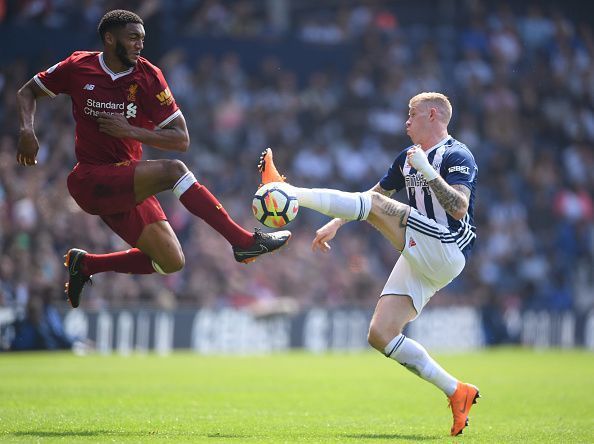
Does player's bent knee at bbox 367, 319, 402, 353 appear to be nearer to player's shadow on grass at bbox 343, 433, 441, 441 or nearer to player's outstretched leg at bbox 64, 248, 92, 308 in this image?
player's shadow on grass at bbox 343, 433, 441, 441

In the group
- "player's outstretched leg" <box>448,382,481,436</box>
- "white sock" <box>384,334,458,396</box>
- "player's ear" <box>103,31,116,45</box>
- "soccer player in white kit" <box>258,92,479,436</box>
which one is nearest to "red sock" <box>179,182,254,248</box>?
"soccer player in white kit" <box>258,92,479,436</box>

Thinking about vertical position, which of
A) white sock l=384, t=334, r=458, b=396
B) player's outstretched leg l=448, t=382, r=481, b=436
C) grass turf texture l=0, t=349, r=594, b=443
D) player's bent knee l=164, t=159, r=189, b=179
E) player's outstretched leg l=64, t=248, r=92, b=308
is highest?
player's bent knee l=164, t=159, r=189, b=179

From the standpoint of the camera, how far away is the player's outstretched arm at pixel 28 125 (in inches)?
353

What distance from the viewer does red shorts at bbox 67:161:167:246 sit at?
9.00 meters

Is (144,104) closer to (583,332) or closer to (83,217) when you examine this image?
(83,217)

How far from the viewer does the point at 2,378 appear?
13.4 metres

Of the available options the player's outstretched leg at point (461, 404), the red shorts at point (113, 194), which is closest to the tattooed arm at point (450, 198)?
the player's outstretched leg at point (461, 404)

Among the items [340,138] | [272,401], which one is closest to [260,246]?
[272,401]

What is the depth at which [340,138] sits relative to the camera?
2547 centimetres

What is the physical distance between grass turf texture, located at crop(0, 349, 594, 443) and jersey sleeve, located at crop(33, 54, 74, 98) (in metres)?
2.77

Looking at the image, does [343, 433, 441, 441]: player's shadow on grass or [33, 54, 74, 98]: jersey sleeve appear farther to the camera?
[33, 54, 74, 98]: jersey sleeve

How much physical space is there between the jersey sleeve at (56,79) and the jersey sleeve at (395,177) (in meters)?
2.89

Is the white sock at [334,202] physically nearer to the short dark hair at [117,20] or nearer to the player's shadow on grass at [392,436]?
the player's shadow on grass at [392,436]

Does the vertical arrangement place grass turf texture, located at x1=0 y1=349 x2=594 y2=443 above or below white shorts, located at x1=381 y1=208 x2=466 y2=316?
below
